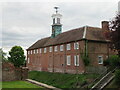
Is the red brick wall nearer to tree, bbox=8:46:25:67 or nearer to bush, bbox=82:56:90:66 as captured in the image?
bush, bbox=82:56:90:66

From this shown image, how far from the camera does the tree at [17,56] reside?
61.5 meters

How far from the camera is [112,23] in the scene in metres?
21.4

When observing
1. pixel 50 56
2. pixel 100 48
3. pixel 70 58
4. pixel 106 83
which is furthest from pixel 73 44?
pixel 106 83

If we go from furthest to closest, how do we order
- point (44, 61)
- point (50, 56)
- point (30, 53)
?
point (30, 53) < point (44, 61) < point (50, 56)

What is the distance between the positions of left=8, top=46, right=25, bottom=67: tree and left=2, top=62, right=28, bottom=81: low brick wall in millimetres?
33093

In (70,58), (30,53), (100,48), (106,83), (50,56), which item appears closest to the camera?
(106,83)

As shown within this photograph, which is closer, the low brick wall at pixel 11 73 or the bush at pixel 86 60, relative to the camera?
the low brick wall at pixel 11 73

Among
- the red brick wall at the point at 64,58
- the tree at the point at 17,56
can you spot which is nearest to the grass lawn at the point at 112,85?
the red brick wall at the point at 64,58

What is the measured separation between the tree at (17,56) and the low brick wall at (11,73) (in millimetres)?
33093

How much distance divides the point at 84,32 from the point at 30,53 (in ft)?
86.7

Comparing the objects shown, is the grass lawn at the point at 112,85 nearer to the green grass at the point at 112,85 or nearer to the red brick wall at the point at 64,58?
the green grass at the point at 112,85

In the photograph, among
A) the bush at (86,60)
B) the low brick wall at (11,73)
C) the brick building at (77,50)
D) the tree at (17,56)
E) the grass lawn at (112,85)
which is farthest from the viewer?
the tree at (17,56)

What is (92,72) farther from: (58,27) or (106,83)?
(58,27)

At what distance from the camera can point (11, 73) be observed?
28234 millimetres
